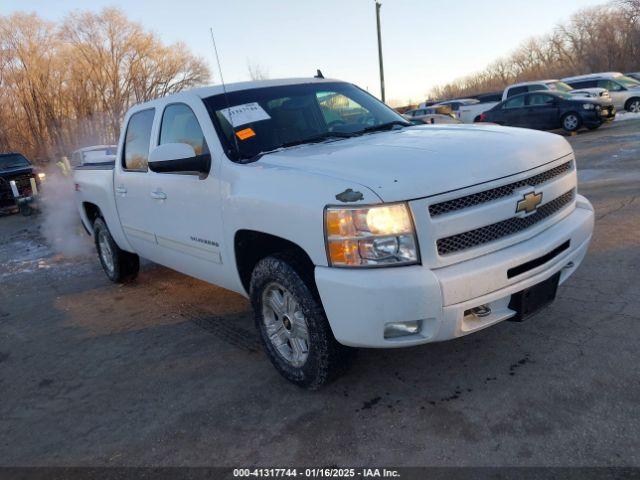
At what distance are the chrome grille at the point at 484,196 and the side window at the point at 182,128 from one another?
1.79 m

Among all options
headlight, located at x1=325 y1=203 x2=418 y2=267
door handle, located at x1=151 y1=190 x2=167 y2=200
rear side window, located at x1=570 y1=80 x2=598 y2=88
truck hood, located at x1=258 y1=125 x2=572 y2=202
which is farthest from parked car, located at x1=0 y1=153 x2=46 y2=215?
rear side window, located at x1=570 y1=80 x2=598 y2=88

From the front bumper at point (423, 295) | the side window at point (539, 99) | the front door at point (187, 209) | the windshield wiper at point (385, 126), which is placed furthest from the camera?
the side window at point (539, 99)

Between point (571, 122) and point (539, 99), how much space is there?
133 centimetres

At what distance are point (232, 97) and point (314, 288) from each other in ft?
5.78

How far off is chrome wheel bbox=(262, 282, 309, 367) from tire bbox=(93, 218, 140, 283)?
3.13 m

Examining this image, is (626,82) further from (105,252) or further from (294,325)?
(294,325)

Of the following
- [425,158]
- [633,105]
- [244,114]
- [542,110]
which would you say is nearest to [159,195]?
[244,114]

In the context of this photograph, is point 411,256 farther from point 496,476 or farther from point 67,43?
point 67,43

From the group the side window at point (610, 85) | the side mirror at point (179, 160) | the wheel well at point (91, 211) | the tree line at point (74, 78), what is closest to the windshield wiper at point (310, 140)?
the side mirror at point (179, 160)

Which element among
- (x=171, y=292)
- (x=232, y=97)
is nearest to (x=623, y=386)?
(x=232, y=97)

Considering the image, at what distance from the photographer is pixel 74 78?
135ft

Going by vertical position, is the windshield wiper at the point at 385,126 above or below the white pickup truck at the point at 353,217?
above

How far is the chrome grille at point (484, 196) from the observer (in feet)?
8.73

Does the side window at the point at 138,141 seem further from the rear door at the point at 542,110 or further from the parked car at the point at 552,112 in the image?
the rear door at the point at 542,110
